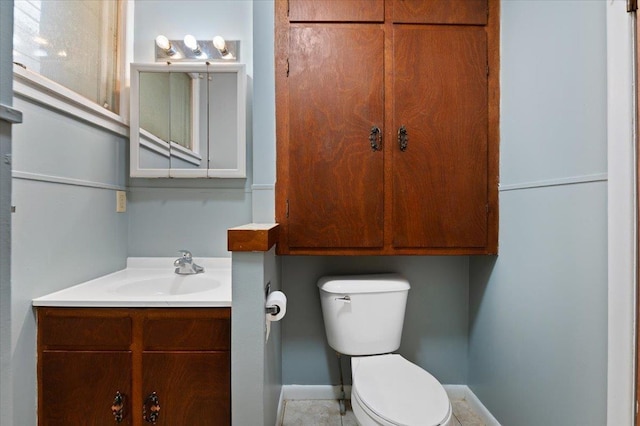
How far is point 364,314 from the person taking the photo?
158 centimetres

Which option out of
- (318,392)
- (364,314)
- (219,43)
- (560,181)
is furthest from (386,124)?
(318,392)

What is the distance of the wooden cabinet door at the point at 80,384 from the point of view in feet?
4.09

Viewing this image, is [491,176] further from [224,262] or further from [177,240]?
[177,240]

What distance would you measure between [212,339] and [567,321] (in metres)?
1.26

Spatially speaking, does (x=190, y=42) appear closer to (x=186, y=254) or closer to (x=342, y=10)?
(x=342, y=10)

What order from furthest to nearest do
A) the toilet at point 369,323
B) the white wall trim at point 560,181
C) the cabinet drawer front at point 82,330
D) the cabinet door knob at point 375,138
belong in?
the cabinet door knob at point 375,138, the toilet at point 369,323, the cabinet drawer front at point 82,330, the white wall trim at point 560,181

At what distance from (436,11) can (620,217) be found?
46.1 inches

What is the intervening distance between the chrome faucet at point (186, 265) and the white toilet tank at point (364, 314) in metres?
0.66

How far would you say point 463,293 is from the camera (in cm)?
186

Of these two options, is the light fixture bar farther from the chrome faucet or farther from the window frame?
the chrome faucet

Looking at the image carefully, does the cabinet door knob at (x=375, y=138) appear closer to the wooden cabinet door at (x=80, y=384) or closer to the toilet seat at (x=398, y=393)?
the toilet seat at (x=398, y=393)

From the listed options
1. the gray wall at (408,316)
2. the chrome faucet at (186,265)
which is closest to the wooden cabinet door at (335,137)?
the gray wall at (408,316)

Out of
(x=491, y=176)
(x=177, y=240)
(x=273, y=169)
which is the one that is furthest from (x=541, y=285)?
(x=177, y=240)

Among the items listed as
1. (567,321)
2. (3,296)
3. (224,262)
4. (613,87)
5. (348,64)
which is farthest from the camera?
(224,262)
